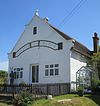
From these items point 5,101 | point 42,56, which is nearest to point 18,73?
point 42,56

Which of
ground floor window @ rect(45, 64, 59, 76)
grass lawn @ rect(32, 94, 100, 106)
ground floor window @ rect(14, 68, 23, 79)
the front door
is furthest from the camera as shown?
ground floor window @ rect(14, 68, 23, 79)

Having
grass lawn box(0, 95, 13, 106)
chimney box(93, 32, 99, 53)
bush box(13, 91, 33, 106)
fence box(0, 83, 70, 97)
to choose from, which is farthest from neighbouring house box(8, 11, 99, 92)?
bush box(13, 91, 33, 106)

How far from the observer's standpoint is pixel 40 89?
24.8 metres

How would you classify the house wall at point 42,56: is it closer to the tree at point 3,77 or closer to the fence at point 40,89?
the fence at point 40,89

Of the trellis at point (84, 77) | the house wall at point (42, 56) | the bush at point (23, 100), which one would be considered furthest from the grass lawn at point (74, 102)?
the house wall at point (42, 56)

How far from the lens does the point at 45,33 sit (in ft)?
99.8

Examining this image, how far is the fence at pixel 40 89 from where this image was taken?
904 inches

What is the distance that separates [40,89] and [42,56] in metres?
6.16

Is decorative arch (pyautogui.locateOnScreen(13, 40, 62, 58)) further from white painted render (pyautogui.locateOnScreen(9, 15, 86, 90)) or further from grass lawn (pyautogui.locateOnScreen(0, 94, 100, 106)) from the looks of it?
grass lawn (pyautogui.locateOnScreen(0, 94, 100, 106))

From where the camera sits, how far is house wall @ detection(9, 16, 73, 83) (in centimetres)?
2783

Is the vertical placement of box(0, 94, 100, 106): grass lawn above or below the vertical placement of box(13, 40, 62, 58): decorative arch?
below

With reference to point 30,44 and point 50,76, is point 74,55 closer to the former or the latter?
point 50,76

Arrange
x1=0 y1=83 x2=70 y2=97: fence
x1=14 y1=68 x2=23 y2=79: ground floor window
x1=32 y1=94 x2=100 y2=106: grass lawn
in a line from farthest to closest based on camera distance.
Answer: x1=14 y1=68 x2=23 y2=79: ground floor window < x1=0 y1=83 x2=70 y2=97: fence < x1=32 y1=94 x2=100 y2=106: grass lawn

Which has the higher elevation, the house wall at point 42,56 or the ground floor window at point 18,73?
the house wall at point 42,56
